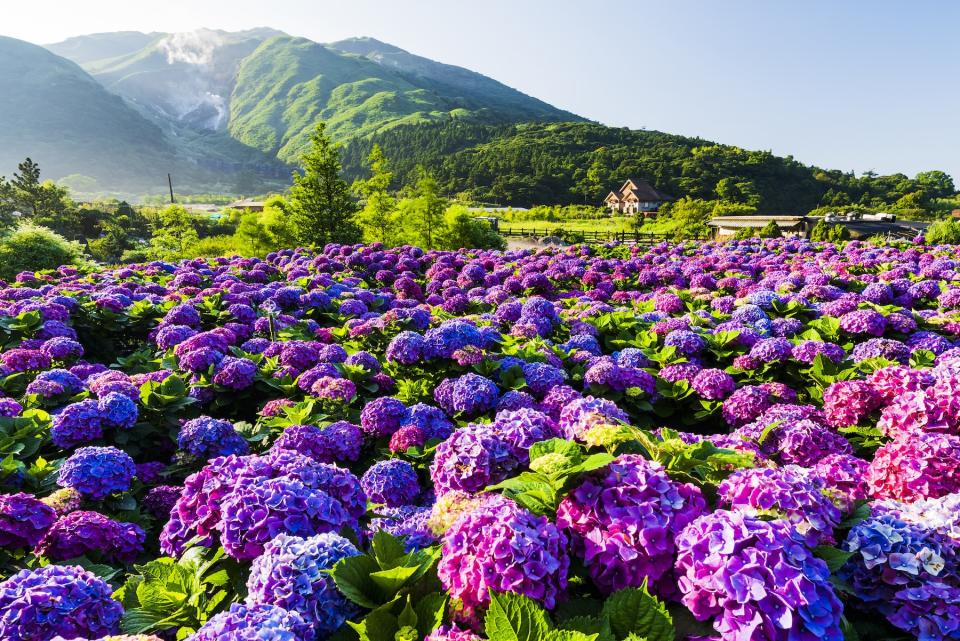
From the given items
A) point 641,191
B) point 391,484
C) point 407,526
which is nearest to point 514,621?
point 407,526

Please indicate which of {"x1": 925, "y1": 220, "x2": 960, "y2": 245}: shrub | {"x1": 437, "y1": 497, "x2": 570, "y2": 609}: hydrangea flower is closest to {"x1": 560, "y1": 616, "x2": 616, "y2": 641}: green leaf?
{"x1": 437, "y1": 497, "x2": 570, "y2": 609}: hydrangea flower

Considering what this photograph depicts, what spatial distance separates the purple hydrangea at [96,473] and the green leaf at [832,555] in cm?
354

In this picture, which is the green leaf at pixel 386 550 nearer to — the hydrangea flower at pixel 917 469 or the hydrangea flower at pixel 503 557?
the hydrangea flower at pixel 503 557

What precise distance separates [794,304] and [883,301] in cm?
178

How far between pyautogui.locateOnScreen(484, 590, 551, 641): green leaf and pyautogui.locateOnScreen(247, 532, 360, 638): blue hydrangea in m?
0.57

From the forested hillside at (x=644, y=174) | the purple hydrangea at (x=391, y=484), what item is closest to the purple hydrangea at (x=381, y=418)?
the purple hydrangea at (x=391, y=484)

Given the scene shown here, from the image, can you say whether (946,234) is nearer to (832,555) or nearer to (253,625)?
(832,555)

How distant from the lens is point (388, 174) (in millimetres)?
27938

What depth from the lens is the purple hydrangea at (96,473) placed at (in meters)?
2.96

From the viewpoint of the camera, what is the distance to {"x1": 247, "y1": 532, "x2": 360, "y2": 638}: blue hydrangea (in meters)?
1.57

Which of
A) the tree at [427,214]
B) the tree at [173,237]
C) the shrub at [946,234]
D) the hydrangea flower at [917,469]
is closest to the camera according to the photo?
the hydrangea flower at [917,469]

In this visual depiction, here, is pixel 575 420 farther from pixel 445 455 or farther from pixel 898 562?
pixel 898 562

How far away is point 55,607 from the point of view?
175cm

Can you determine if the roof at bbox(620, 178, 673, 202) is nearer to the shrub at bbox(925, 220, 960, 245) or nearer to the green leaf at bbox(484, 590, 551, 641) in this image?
the shrub at bbox(925, 220, 960, 245)
